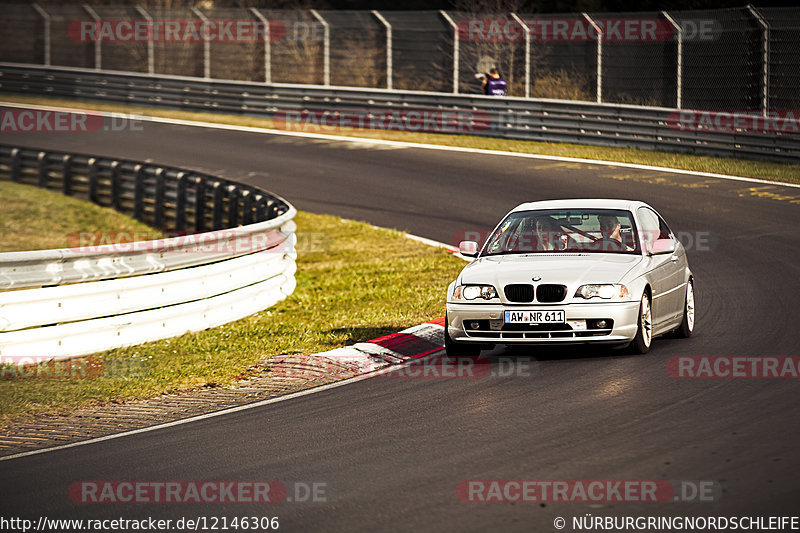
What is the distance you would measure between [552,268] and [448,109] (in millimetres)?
19156

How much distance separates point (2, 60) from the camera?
4444 cm

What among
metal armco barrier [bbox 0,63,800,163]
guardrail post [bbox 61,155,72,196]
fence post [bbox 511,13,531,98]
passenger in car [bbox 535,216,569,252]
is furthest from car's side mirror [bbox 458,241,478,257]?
fence post [bbox 511,13,531,98]

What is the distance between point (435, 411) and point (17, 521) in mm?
3254

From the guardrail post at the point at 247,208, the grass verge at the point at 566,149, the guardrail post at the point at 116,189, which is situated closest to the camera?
the guardrail post at the point at 247,208

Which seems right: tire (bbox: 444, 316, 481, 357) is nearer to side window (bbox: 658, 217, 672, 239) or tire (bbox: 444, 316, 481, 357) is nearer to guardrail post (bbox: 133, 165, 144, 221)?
side window (bbox: 658, 217, 672, 239)

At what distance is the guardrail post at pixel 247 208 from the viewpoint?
1814cm

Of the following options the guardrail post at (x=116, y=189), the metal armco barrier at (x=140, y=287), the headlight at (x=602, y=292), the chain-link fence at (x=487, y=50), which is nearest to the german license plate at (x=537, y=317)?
the headlight at (x=602, y=292)

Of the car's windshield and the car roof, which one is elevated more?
the car roof

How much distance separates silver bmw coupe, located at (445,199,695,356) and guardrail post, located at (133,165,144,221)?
12.7m

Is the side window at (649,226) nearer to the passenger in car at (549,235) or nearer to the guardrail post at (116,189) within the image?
the passenger in car at (549,235)

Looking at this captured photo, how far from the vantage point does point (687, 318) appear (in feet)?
36.0

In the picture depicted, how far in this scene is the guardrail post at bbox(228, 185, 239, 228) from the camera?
62.0 feet

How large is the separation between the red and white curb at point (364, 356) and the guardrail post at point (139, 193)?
478 inches

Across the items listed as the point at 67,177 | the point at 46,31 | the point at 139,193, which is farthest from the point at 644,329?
the point at 46,31
